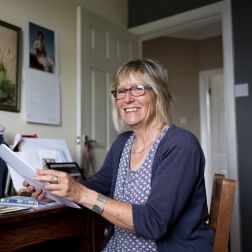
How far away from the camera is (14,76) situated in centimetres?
199

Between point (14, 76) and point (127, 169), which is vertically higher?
point (14, 76)

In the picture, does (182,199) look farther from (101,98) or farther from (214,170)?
(214,170)

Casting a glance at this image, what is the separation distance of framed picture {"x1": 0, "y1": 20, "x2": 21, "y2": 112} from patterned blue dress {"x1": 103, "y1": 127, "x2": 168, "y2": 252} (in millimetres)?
1020

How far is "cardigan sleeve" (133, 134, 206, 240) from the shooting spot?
94 cm

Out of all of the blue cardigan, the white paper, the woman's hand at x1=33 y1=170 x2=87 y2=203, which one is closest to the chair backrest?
the blue cardigan

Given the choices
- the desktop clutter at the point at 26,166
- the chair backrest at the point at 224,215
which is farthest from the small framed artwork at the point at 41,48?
the chair backrest at the point at 224,215

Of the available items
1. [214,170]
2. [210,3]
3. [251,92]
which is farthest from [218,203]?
[214,170]

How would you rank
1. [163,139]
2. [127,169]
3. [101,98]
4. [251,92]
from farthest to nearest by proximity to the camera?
[101,98] < [251,92] < [127,169] < [163,139]

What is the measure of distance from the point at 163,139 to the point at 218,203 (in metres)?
0.26

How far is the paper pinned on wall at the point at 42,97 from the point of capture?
2.07 m

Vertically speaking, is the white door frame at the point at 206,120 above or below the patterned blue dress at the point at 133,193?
above

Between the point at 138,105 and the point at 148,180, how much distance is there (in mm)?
289

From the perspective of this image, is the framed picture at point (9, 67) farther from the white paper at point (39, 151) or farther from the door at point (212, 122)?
the door at point (212, 122)

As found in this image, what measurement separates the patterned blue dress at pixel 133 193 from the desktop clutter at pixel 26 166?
19 centimetres
